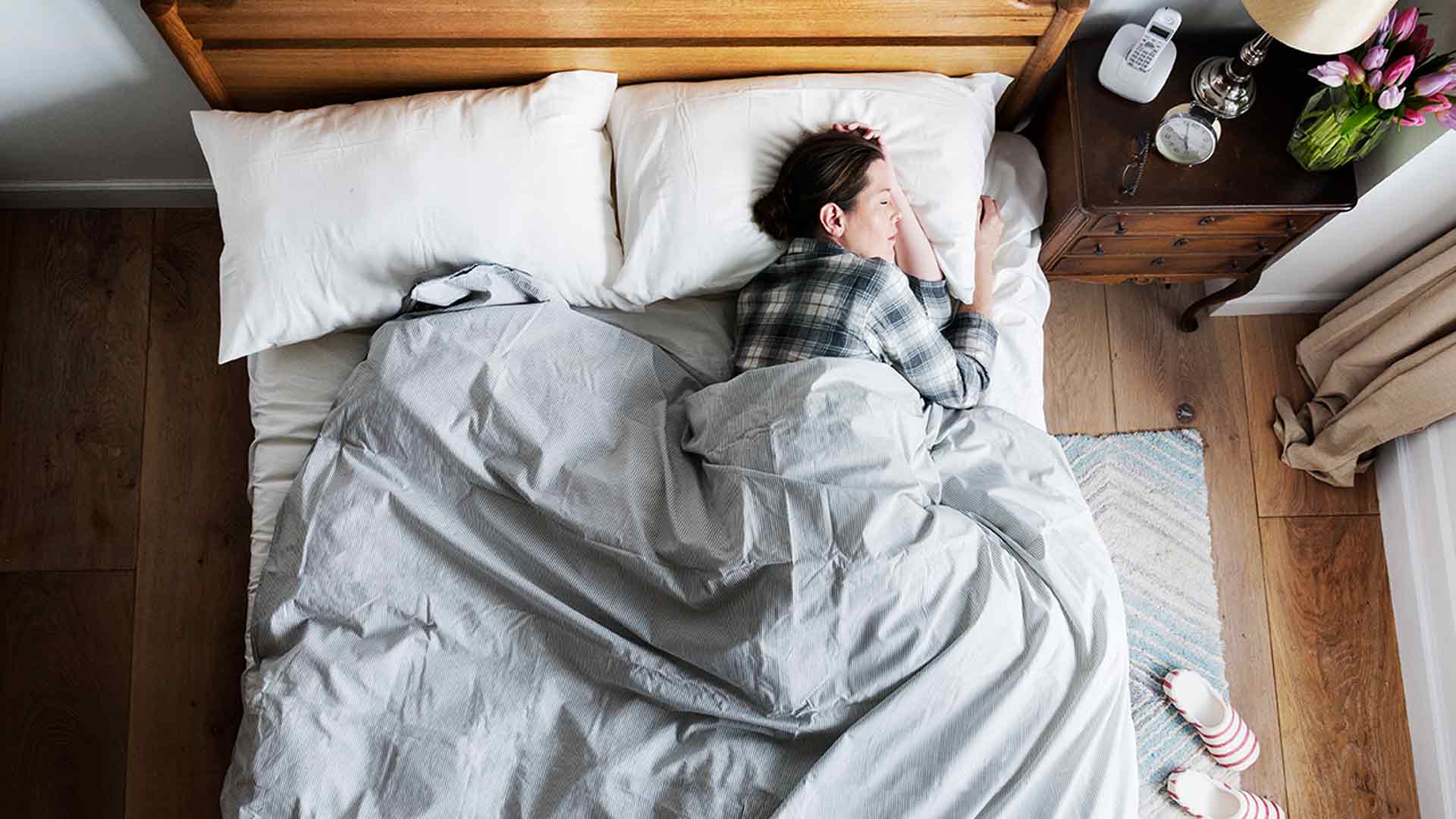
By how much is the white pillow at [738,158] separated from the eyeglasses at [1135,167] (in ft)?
0.76

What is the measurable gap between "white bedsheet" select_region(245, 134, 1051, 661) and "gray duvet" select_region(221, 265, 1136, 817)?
15cm

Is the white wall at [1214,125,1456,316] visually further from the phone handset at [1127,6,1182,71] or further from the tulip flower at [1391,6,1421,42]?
the phone handset at [1127,6,1182,71]

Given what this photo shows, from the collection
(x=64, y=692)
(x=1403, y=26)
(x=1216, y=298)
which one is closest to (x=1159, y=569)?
(x=1216, y=298)

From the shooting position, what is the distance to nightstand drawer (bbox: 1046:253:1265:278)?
193 centimetres

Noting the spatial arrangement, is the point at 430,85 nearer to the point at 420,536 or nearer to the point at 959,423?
the point at 420,536

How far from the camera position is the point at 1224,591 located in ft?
6.73

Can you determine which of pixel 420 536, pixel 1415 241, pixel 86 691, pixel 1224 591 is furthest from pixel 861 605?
pixel 86 691

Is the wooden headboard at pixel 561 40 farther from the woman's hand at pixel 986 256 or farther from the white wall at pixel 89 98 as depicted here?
the woman's hand at pixel 986 256

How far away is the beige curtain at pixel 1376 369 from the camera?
5.95ft

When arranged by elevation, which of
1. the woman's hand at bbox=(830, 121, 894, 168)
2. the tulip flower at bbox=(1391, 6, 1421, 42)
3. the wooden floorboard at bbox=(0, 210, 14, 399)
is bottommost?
the wooden floorboard at bbox=(0, 210, 14, 399)

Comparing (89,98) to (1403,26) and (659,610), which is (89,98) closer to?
(659,610)

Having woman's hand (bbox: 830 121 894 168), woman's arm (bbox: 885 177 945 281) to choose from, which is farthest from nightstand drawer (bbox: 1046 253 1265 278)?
woman's hand (bbox: 830 121 894 168)

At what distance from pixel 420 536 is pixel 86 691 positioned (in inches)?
34.5

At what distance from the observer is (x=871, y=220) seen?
65.6 inches
